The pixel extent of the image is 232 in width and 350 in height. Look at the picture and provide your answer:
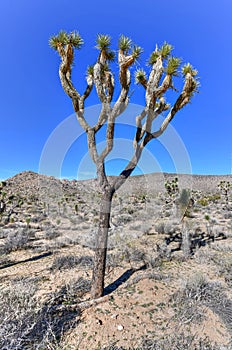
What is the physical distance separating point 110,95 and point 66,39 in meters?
1.63

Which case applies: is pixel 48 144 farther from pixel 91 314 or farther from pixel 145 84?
pixel 91 314

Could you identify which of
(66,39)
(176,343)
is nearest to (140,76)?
(66,39)

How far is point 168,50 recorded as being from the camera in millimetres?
5043

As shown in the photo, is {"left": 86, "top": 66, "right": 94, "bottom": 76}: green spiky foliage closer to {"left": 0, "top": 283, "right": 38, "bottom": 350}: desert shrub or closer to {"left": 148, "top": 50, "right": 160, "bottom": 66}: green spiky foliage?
{"left": 148, "top": 50, "right": 160, "bottom": 66}: green spiky foliage

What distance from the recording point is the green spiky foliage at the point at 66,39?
4855 mm

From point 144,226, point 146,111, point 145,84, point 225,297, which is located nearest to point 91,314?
point 225,297

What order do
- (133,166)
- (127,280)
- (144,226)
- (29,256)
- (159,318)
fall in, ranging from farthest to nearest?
(144,226) → (29,256) → (127,280) → (133,166) → (159,318)

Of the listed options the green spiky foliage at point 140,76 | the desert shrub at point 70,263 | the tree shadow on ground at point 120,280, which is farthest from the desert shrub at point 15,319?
the green spiky foliage at point 140,76

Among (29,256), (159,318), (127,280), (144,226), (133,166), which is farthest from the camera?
(144,226)

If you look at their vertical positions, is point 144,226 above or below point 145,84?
below

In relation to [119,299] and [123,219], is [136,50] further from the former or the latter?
[123,219]

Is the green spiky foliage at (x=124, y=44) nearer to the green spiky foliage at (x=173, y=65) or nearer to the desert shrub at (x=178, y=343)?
the green spiky foliage at (x=173, y=65)

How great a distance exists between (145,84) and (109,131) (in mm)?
1798

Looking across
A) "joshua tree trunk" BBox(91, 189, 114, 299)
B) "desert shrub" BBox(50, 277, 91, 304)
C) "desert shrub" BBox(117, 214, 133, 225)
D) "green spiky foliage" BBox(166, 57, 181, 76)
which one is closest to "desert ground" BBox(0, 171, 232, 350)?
"desert shrub" BBox(50, 277, 91, 304)
